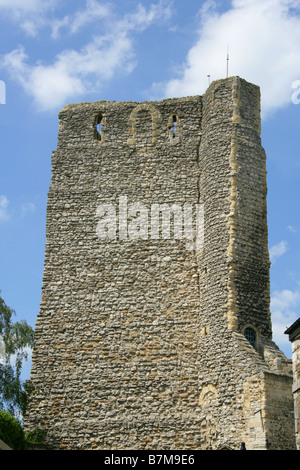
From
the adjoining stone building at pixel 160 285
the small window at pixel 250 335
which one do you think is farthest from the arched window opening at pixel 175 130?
the small window at pixel 250 335

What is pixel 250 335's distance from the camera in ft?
80.5

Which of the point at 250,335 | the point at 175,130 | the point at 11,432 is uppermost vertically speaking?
the point at 175,130

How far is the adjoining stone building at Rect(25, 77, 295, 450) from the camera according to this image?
950 inches

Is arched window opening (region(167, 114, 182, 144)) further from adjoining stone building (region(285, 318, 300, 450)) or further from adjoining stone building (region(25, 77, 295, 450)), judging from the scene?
adjoining stone building (region(285, 318, 300, 450))

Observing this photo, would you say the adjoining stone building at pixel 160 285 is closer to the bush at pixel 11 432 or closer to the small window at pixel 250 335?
the small window at pixel 250 335

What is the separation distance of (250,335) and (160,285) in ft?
9.97

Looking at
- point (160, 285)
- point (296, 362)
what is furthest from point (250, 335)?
point (296, 362)

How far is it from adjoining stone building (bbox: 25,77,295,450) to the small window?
0.12 ft

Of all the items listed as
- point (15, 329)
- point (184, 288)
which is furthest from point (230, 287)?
point (15, 329)

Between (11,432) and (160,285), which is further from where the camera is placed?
(160,285)

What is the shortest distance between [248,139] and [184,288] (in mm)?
4577

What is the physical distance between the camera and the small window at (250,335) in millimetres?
24469

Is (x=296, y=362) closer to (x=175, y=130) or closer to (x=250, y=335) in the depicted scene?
(x=250, y=335)

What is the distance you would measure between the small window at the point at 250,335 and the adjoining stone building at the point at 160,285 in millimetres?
37
